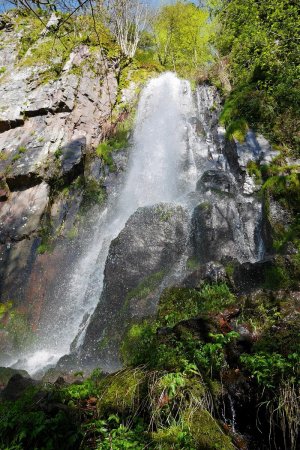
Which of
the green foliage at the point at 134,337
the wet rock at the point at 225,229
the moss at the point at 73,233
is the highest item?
the moss at the point at 73,233

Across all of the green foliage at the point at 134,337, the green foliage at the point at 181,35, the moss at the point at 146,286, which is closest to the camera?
the green foliage at the point at 134,337

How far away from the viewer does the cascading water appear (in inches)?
401

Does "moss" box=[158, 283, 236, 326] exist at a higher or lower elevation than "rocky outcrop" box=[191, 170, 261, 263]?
lower

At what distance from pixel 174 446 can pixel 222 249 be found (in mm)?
6769

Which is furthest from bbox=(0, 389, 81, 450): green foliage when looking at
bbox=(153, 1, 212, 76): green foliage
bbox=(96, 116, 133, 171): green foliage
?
bbox=(153, 1, 212, 76): green foliage

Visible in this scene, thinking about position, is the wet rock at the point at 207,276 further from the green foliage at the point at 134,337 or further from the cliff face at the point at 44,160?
the cliff face at the point at 44,160

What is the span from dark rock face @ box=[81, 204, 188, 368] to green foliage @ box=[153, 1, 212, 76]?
16.5 metres

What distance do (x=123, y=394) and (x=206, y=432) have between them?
85 cm

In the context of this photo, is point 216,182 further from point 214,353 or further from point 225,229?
point 214,353

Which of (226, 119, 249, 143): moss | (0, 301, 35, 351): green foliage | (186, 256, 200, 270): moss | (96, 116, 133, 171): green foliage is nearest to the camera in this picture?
(186, 256, 200, 270): moss

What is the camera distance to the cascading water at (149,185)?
10188mm

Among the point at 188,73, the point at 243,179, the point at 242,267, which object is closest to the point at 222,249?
the point at 242,267

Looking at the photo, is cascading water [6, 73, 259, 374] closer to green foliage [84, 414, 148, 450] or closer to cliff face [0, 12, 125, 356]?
cliff face [0, 12, 125, 356]

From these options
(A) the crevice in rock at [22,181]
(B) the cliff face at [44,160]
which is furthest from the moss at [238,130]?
(A) the crevice in rock at [22,181]
